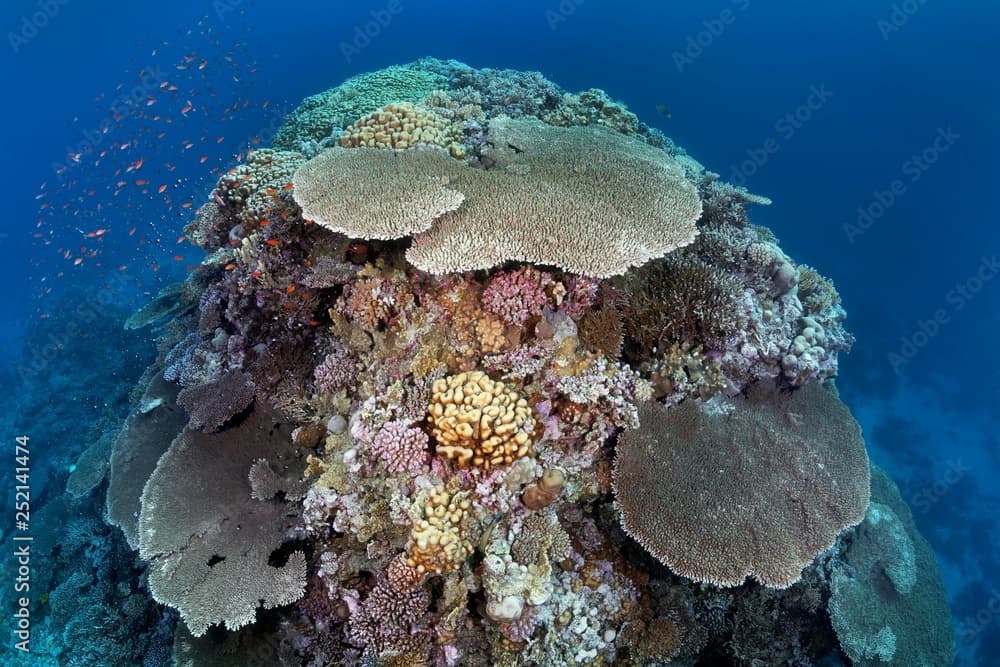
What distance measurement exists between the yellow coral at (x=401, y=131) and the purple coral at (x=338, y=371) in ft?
9.03

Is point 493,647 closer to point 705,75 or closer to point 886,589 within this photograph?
point 886,589

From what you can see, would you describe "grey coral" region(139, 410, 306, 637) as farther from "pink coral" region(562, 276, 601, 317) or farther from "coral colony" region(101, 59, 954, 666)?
"pink coral" region(562, 276, 601, 317)

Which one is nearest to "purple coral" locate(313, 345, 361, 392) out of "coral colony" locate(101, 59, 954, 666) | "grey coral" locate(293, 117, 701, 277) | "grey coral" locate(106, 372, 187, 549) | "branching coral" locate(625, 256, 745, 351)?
"coral colony" locate(101, 59, 954, 666)

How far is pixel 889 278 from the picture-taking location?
35.3 m

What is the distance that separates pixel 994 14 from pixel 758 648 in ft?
236

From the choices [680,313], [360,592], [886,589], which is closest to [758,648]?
[886,589]

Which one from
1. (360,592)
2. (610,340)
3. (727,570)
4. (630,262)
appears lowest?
(360,592)

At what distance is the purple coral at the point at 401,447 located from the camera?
4.32m

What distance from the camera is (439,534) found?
13.4 feet
